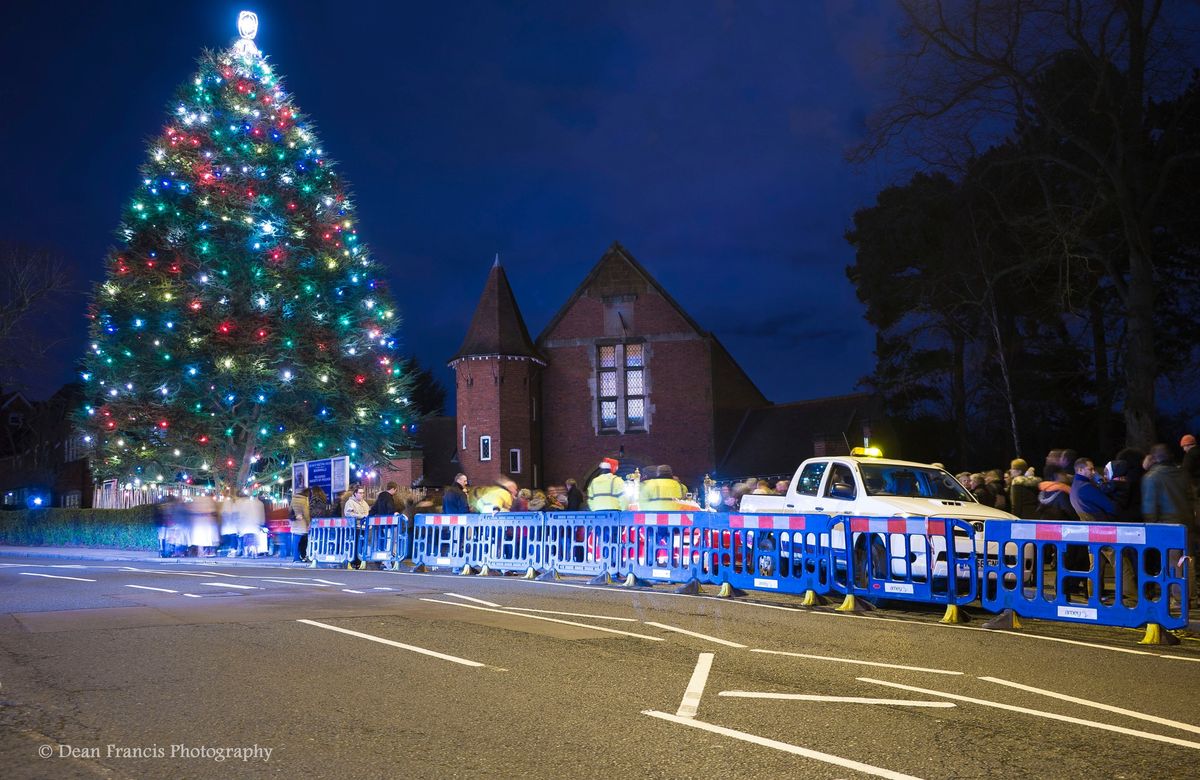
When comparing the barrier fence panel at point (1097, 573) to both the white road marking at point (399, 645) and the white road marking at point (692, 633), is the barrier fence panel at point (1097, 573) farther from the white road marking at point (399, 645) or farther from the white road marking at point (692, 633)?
the white road marking at point (399, 645)

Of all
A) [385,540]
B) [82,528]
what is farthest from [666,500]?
[82,528]

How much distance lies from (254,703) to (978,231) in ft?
121

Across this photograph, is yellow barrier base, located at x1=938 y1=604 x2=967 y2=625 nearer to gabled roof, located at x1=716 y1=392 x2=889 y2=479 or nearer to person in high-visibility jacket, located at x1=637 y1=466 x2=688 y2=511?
person in high-visibility jacket, located at x1=637 y1=466 x2=688 y2=511

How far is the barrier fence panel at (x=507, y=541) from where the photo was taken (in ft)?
61.0

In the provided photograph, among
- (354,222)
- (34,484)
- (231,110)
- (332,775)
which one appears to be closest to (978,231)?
(354,222)

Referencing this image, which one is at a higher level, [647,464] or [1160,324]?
[1160,324]

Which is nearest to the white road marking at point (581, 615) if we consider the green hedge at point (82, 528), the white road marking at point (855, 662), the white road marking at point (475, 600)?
the white road marking at point (475, 600)

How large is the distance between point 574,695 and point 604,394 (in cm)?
3913

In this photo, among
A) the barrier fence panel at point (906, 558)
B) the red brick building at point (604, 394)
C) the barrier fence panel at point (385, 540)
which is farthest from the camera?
the red brick building at point (604, 394)

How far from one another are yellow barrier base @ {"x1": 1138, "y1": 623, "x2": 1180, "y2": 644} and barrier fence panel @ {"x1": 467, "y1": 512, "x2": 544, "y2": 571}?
415 inches

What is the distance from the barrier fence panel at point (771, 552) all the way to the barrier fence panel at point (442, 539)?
249 inches

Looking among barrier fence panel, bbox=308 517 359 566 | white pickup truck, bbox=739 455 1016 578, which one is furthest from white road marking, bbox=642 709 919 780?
barrier fence panel, bbox=308 517 359 566

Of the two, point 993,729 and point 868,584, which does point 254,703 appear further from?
point 868,584

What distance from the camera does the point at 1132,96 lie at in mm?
23781
